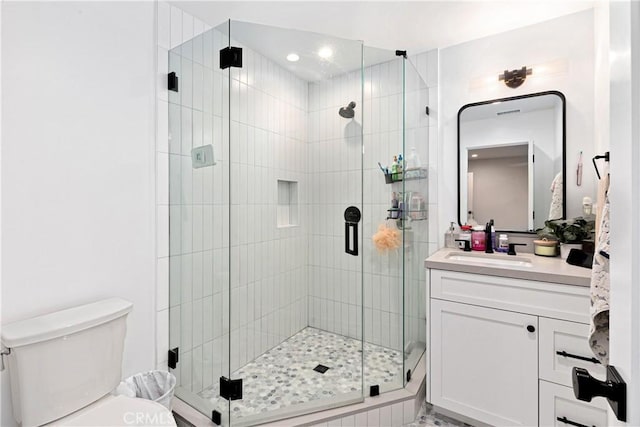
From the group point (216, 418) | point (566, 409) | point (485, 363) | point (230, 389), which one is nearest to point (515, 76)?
point (485, 363)

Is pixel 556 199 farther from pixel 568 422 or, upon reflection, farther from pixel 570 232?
pixel 568 422

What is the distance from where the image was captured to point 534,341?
4.97 feet

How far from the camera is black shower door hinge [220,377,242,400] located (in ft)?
5.23

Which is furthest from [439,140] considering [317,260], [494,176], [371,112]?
[317,260]

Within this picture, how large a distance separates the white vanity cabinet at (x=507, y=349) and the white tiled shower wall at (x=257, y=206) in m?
0.36

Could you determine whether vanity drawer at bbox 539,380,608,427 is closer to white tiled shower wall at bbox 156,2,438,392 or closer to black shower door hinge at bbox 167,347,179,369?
white tiled shower wall at bbox 156,2,438,392

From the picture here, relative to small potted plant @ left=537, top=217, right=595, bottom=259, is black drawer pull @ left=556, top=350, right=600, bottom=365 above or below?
below

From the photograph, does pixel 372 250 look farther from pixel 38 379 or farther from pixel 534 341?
pixel 38 379

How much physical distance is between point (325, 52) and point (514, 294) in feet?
5.50

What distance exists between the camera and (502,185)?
2.11 m

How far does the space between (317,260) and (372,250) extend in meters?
0.36

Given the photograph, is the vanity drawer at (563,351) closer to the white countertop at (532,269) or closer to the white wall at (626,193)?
the white countertop at (532,269)

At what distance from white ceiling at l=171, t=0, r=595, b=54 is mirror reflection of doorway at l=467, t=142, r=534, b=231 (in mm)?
798

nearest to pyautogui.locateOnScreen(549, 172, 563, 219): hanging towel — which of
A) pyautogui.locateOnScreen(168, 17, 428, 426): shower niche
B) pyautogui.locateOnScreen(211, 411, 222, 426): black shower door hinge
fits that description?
pyautogui.locateOnScreen(168, 17, 428, 426): shower niche
